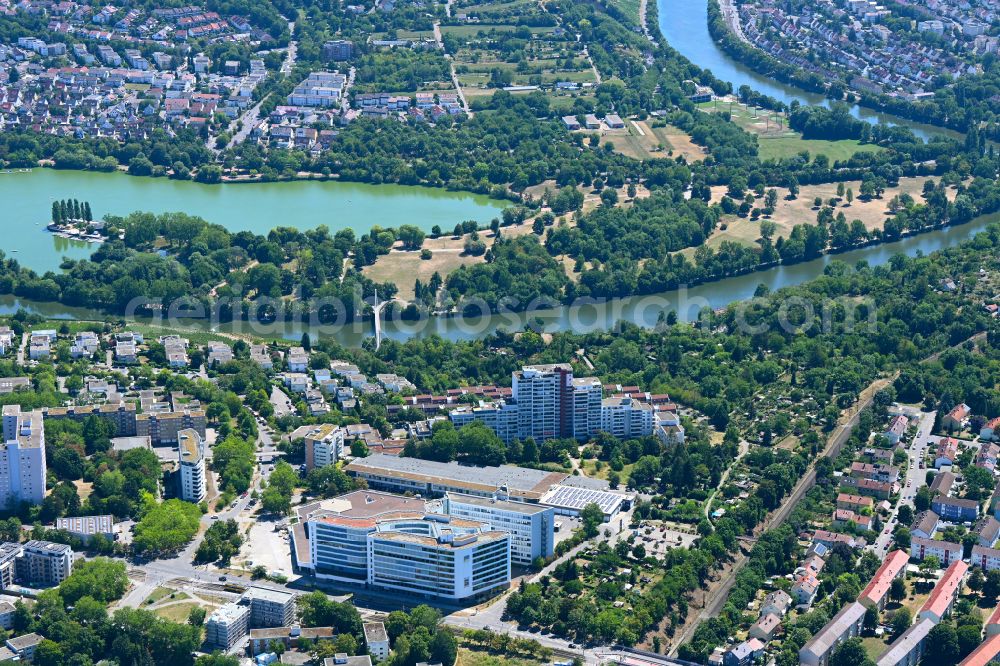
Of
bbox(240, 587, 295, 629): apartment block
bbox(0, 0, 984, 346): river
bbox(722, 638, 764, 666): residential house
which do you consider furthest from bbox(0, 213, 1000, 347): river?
bbox(722, 638, 764, 666): residential house

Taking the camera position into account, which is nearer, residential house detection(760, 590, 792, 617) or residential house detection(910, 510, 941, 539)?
residential house detection(760, 590, 792, 617)

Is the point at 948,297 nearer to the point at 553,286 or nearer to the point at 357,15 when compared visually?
the point at 553,286

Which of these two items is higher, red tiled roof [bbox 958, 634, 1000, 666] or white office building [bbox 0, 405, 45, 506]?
white office building [bbox 0, 405, 45, 506]

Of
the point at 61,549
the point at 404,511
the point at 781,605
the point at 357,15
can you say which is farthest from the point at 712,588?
the point at 357,15

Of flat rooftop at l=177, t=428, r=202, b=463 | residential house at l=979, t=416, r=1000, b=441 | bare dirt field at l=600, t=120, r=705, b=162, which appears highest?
bare dirt field at l=600, t=120, r=705, b=162

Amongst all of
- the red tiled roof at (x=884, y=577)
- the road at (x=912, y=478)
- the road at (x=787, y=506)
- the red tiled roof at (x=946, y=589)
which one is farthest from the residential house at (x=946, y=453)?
the red tiled roof at (x=946, y=589)

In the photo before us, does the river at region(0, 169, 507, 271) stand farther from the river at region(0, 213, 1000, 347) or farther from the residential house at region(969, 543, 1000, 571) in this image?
the residential house at region(969, 543, 1000, 571)
